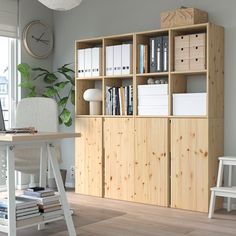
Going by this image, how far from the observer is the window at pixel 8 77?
18.5 feet

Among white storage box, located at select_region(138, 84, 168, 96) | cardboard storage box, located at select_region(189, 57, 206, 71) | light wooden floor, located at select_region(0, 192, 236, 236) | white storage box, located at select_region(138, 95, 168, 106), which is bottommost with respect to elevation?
light wooden floor, located at select_region(0, 192, 236, 236)

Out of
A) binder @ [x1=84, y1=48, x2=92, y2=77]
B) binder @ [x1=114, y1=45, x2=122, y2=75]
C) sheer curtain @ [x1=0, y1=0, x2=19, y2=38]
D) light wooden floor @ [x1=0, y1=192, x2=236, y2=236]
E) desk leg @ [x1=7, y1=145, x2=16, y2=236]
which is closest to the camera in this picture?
desk leg @ [x1=7, y1=145, x2=16, y2=236]

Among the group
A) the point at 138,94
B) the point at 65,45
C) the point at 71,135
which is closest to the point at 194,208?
the point at 138,94

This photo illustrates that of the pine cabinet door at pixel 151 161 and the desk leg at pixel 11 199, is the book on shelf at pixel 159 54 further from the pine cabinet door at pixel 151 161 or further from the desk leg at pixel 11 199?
the desk leg at pixel 11 199

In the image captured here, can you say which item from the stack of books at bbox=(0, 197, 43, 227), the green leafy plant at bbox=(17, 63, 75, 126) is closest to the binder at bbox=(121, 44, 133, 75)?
the green leafy plant at bbox=(17, 63, 75, 126)

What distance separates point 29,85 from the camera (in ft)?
18.0

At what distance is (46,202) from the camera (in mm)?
3273

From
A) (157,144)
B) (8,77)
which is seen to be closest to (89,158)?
(157,144)

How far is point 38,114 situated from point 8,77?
1.48 m

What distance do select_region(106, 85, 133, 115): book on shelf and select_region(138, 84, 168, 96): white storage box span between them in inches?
6.2

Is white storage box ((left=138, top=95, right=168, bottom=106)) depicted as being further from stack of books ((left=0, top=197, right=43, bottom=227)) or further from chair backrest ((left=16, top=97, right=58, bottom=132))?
stack of books ((left=0, top=197, right=43, bottom=227))

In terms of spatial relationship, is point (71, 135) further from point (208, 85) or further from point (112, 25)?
point (112, 25)

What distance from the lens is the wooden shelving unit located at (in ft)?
14.3

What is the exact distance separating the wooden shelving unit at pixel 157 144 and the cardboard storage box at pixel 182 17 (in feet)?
0.23
